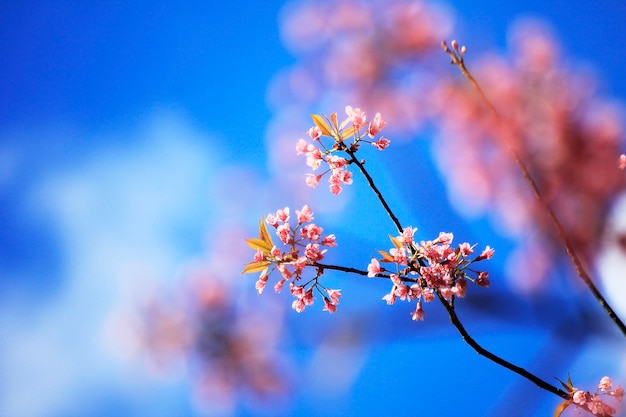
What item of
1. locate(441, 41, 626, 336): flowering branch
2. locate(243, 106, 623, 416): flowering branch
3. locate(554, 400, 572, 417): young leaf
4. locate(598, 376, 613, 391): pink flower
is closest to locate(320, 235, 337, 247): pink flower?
locate(243, 106, 623, 416): flowering branch

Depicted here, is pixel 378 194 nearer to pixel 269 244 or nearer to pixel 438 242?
pixel 438 242

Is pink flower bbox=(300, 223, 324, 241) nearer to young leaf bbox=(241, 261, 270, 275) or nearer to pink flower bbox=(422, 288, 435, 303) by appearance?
young leaf bbox=(241, 261, 270, 275)

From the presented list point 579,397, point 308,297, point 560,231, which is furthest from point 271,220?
point 579,397

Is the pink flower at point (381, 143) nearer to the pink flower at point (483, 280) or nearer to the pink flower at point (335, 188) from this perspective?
the pink flower at point (335, 188)

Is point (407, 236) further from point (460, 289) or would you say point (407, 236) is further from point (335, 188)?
point (335, 188)

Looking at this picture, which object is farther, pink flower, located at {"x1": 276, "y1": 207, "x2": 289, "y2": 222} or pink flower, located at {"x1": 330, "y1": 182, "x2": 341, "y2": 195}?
pink flower, located at {"x1": 330, "y1": 182, "x2": 341, "y2": 195}

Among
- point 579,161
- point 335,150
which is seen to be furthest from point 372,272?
point 579,161

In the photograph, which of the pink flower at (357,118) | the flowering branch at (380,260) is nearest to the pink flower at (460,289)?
the flowering branch at (380,260)
